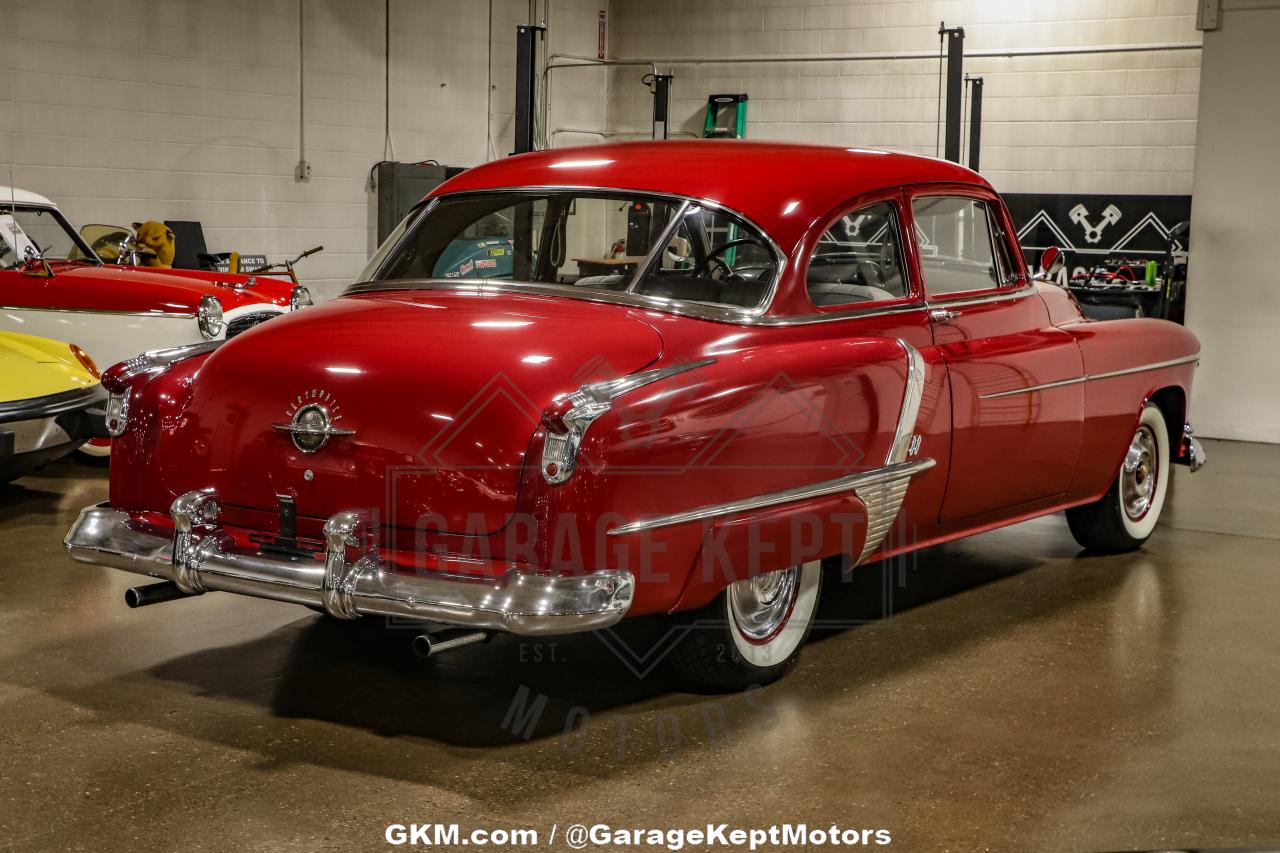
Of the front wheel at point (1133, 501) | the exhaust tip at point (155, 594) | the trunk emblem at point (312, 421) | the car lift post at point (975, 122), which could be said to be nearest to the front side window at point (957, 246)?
the front wheel at point (1133, 501)

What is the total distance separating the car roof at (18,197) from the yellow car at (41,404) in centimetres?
152

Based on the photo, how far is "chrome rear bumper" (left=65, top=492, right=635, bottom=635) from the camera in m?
3.42

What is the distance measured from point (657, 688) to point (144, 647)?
5.51 feet

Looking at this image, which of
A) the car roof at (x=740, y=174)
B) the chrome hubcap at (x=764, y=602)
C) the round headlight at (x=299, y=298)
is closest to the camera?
the chrome hubcap at (x=764, y=602)

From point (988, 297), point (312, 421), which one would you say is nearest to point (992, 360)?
point (988, 297)

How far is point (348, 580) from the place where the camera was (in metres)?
3.56

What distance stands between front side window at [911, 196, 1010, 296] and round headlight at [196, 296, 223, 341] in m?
4.17

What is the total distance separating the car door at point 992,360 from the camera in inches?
185

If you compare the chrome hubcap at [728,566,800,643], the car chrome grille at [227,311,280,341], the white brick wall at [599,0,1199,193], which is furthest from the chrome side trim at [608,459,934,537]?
the white brick wall at [599,0,1199,193]

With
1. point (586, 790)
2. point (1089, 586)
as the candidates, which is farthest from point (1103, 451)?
point (586, 790)

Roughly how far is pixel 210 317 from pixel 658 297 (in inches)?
163

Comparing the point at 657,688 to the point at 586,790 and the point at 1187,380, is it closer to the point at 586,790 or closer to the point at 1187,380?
the point at 586,790

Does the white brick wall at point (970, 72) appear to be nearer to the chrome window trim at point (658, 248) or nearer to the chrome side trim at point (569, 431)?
the chrome window trim at point (658, 248)

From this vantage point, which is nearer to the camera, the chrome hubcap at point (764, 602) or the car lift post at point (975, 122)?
the chrome hubcap at point (764, 602)
